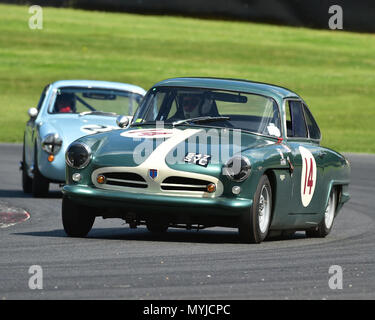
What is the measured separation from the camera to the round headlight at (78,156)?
9312mm

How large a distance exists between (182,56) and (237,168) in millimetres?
40242

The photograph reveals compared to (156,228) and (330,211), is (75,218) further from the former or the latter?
(330,211)

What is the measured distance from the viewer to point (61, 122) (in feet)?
48.2

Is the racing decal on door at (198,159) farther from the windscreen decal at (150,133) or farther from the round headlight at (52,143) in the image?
the round headlight at (52,143)

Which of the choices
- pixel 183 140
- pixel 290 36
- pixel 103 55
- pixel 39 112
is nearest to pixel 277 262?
pixel 183 140

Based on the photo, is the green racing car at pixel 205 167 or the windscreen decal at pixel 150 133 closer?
the green racing car at pixel 205 167

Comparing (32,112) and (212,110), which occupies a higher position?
(212,110)

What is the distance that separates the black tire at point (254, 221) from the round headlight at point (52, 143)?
5439mm

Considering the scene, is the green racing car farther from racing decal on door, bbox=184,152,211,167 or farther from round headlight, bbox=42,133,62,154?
round headlight, bbox=42,133,62,154

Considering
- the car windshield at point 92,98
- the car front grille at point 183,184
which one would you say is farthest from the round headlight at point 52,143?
the car front grille at point 183,184

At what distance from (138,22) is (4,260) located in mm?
47129

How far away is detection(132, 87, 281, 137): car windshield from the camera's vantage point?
33.0 ft

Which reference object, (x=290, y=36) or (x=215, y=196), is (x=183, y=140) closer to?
(x=215, y=196)

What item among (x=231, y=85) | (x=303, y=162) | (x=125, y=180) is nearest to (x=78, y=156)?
(x=125, y=180)
